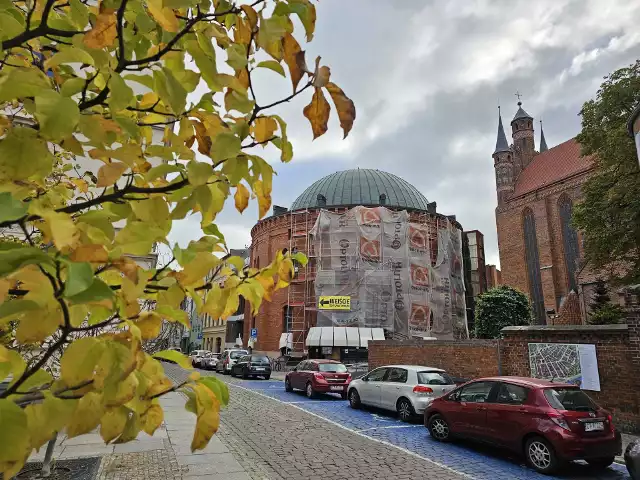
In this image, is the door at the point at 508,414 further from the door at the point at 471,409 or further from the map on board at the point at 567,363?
the map on board at the point at 567,363

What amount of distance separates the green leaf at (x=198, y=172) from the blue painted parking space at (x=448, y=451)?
7.68 metres

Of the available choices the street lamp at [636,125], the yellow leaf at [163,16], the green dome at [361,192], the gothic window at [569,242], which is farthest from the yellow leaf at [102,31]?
the gothic window at [569,242]

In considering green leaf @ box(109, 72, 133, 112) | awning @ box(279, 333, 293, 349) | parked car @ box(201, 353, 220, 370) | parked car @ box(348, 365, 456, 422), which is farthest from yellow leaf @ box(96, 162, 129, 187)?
parked car @ box(201, 353, 220, 370)

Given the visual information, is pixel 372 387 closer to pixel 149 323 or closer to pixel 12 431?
pixel 149 323

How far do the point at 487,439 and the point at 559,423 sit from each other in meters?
1.56

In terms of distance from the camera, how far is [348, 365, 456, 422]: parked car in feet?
39.3

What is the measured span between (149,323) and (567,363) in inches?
532

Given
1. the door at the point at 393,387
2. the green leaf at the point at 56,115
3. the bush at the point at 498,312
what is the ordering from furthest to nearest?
the bush at the point at 498,312 → the door at the point at 393,387 → the green leaf at the point at 56,115

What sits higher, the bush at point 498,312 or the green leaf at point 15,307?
the bush at point 498,312

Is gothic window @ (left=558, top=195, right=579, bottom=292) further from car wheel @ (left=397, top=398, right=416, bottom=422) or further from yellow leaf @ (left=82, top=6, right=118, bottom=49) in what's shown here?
yellow leaf @ (left=82, top=6, right=118, bottom=49)

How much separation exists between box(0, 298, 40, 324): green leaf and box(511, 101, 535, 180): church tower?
2322 inches

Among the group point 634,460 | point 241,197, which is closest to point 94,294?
point 241,197

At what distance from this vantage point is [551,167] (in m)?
49.1

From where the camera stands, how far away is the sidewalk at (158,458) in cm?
672
